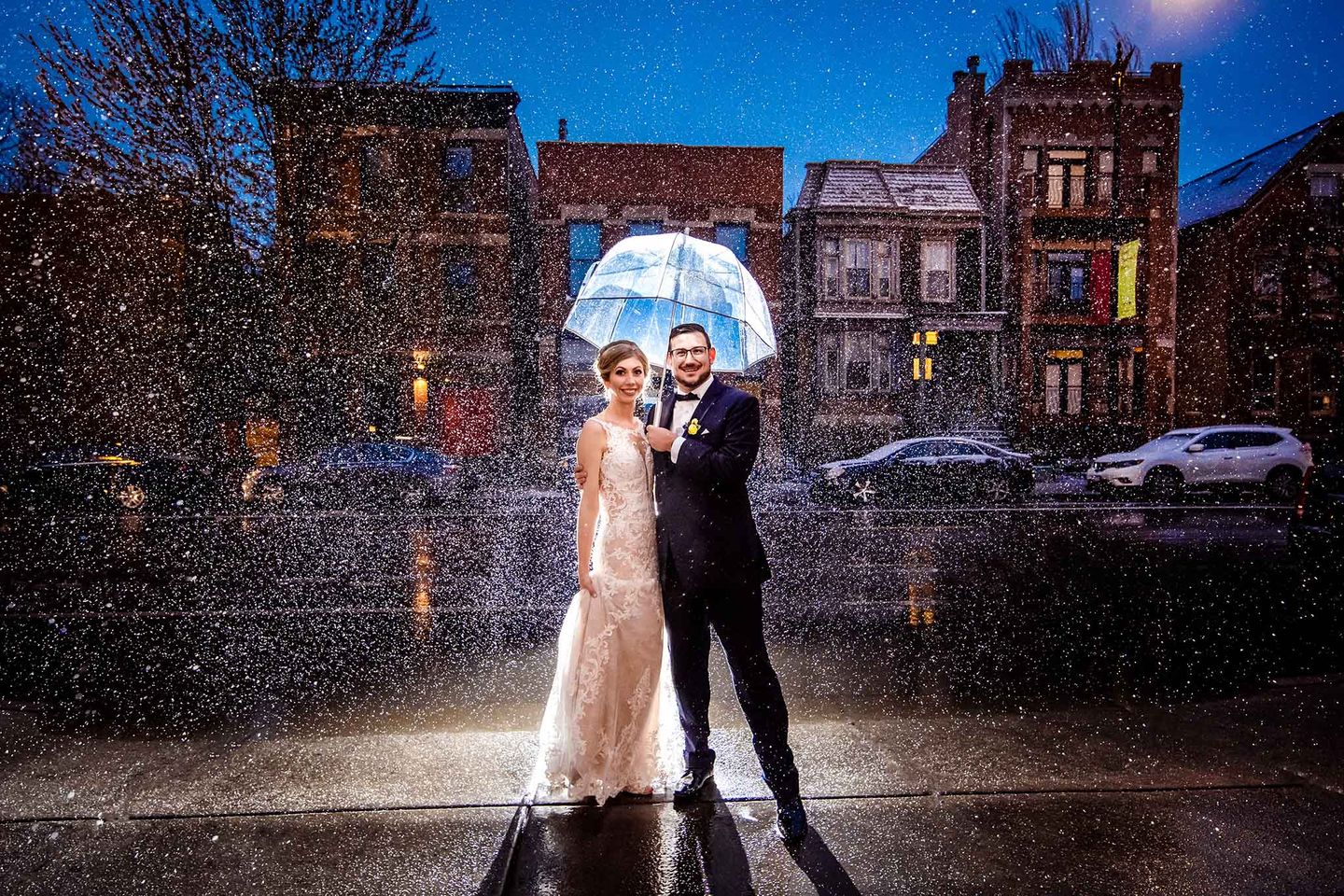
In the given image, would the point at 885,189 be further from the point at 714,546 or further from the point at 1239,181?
the point at 714,546

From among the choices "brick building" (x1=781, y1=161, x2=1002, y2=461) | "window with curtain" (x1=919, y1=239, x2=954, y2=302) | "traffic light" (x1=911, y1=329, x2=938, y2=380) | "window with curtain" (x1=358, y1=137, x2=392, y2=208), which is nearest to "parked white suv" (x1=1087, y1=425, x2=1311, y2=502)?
"brick building" (x1=781, y1=161, x2=1002, y2=461)

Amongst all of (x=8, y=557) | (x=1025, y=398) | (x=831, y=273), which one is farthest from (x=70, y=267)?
(x=1025, y=398)

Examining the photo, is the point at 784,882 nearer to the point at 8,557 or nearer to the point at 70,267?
the point at 8,557

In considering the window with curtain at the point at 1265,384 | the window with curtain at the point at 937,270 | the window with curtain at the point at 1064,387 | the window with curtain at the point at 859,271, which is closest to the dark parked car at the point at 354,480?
the window with curtain at the point at 859,271

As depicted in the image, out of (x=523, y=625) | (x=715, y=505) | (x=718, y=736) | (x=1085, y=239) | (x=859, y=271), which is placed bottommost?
(x=523, y=625)

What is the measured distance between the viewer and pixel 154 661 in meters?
5.39

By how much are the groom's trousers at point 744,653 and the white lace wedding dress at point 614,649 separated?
148 millimetres

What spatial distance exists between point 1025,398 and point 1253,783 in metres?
24.7

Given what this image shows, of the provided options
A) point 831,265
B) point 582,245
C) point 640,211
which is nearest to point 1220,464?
point 831,265

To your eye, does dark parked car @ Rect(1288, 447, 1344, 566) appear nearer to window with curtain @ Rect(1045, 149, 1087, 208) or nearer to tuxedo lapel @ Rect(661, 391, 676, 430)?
tuxedo lapel @ Rect(661, 391, 676, 430)

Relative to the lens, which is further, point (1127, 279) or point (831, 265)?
point (831, 265)

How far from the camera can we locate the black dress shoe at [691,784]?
3146 millimetres

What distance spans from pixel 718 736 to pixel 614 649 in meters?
1.15

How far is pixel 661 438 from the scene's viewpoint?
2.97 metres
